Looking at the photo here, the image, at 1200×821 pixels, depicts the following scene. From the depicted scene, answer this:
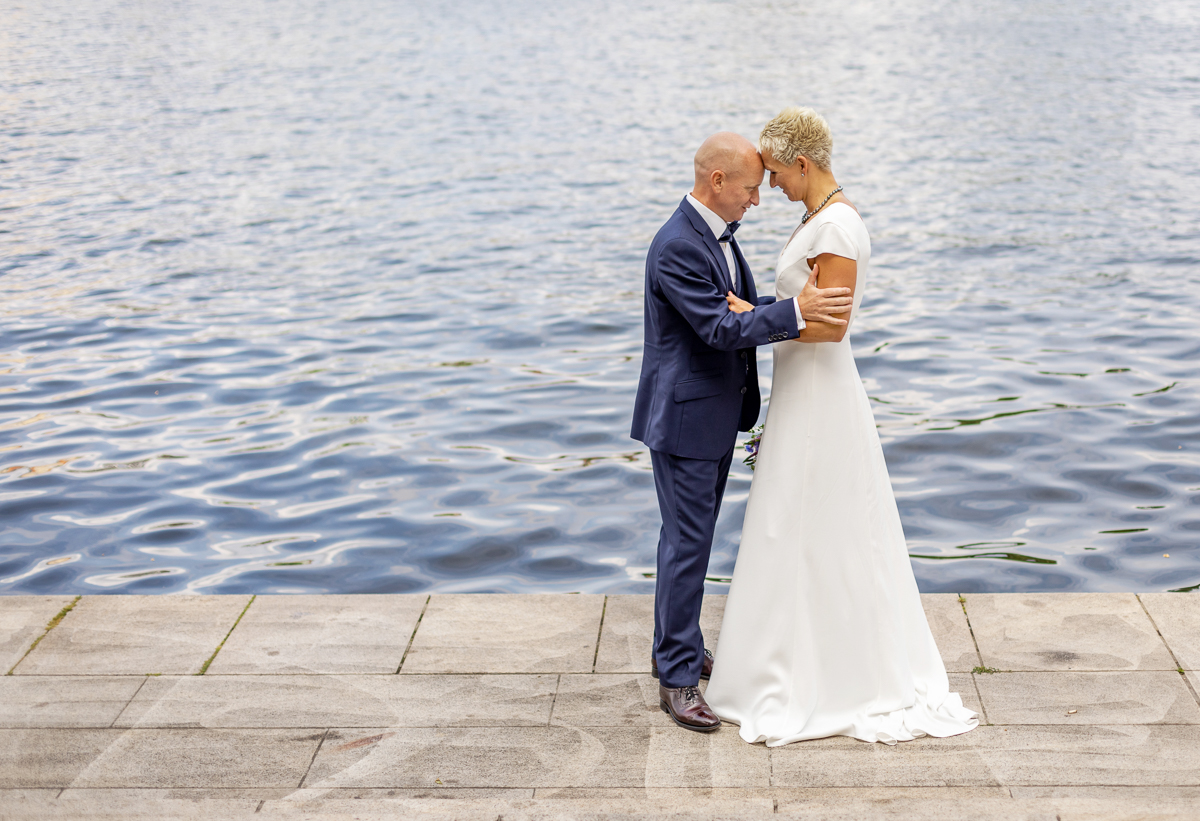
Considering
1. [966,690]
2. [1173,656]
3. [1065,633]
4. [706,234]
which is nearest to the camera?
[706,234]

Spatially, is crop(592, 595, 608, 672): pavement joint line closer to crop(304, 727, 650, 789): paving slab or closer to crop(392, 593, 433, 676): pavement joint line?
crop(304, 727, 650, 789): paving slab

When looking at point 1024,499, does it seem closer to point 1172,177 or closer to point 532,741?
point 532,741

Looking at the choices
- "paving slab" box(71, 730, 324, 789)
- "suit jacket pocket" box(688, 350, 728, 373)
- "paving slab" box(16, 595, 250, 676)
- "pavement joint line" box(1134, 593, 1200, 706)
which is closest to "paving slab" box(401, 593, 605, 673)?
"paving slab" box(71, 730, 324, 789)

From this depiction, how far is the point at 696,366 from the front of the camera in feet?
15.0

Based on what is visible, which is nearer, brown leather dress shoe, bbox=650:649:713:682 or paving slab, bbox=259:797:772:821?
paving slab, bbox=259:797:772:821

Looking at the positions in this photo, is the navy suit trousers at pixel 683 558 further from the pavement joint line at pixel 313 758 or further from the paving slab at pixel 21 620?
the paving slab at pixel 21 620

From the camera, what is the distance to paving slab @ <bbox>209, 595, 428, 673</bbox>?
516 cm

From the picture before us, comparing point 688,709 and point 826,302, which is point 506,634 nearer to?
point 688,709

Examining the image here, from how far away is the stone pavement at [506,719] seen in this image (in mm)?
4062

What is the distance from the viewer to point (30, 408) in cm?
984

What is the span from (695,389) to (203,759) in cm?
236

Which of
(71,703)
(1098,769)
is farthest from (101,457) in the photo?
(1098,769)

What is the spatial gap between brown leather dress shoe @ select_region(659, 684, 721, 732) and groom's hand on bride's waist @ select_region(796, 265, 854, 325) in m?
1.57

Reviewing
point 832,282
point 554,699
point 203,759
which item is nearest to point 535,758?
point 554,699
